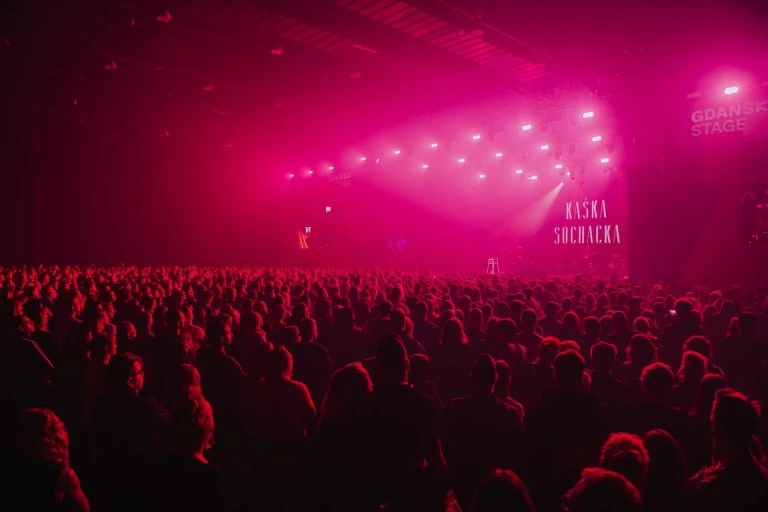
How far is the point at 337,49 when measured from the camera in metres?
15.1

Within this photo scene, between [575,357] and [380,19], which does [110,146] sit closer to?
[380,19]

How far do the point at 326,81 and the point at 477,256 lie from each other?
496 inches

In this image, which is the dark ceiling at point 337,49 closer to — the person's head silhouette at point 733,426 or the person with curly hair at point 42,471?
the person with curly hair at point 42,471

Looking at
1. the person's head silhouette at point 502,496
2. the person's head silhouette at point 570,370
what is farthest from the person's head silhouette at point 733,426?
the person's head silhouette at point 502,496

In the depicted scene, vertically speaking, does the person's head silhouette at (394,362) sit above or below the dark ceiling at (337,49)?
below

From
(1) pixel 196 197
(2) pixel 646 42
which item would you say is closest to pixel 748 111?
(2) pixel 646 42

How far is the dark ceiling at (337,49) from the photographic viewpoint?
466 inches

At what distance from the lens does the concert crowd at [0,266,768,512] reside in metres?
2.37

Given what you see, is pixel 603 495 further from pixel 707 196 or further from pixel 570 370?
pixel 707 196

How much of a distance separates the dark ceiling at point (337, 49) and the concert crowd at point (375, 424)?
8010 millimetres

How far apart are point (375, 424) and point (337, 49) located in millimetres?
13802

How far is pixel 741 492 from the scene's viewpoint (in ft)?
7.89

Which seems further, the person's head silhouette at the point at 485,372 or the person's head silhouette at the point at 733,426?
the person's head silhouette at the point at 485,372

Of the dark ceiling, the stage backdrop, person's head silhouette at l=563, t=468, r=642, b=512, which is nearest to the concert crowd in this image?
person's head silhouette at l=563, t=468, r=642, b=512
